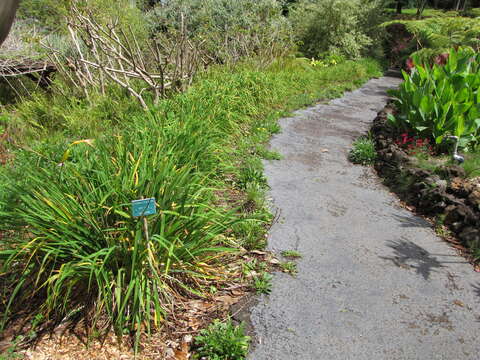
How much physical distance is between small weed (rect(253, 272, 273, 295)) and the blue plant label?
1.13 meters

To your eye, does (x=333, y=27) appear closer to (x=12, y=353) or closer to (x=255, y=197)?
(x=255, y=197)

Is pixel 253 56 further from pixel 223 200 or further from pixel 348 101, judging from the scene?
pixel 223 200

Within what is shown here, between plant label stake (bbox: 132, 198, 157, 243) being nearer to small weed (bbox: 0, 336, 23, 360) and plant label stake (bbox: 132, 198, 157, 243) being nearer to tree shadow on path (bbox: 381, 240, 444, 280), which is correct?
small weed (bbox: 0, 336, 23, 360)

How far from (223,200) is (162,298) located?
5.17 feet

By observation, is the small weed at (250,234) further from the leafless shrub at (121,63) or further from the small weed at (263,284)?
the leafless shrub at (121,63)

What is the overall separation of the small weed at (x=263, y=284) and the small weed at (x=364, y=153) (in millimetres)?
3354

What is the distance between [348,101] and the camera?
9.70 m

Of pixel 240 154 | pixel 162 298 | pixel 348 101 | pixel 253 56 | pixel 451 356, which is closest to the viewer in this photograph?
pixel 451 356

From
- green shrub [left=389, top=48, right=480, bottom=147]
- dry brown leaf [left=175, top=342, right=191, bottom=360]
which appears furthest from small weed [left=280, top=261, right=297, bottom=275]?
green shrub [left=389, top=48, right=480, bottom=147]

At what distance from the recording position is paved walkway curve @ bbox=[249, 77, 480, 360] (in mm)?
2549

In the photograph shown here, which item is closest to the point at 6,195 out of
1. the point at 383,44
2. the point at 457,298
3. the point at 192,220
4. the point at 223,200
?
the point at 192,220

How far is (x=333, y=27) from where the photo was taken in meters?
14.4

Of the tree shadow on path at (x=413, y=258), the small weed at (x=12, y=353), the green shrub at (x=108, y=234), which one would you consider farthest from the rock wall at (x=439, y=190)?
the small weed at (x=12, y=353)

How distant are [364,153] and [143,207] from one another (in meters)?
4.37
